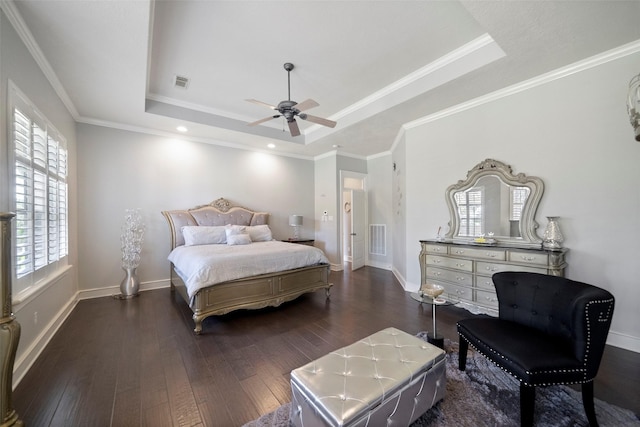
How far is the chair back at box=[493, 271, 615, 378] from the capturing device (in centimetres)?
152

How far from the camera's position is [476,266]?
326 centimetres

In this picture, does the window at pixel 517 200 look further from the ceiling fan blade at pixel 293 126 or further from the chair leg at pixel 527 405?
the ceiling fan blade at pixel 293 126

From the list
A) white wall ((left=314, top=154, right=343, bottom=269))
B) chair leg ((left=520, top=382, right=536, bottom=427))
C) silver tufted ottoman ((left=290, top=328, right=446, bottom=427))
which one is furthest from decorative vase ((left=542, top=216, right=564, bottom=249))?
white wall ((left=314, top=154, right=343, bottom=269))

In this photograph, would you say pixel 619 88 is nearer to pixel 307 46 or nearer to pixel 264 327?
pixel 307 46

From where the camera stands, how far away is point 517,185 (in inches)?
126

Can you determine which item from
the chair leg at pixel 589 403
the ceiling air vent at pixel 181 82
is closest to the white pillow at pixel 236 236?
the ceiling air vent at pixel 181 82

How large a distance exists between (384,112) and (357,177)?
2838 mm

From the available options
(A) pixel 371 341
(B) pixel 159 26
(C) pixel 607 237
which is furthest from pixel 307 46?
(C) pixel 607 237

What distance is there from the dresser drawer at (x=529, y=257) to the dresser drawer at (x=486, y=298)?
0.51m

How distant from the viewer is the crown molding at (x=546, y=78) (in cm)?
249

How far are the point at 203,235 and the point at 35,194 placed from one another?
224 centimetres

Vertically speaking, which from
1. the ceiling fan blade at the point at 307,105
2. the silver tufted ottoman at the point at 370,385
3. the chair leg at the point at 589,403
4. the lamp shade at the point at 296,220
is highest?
the ceiling fan blade at the point at 307,105

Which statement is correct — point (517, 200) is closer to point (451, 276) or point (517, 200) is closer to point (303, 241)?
point (451, 276)

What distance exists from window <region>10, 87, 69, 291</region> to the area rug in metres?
2.56
